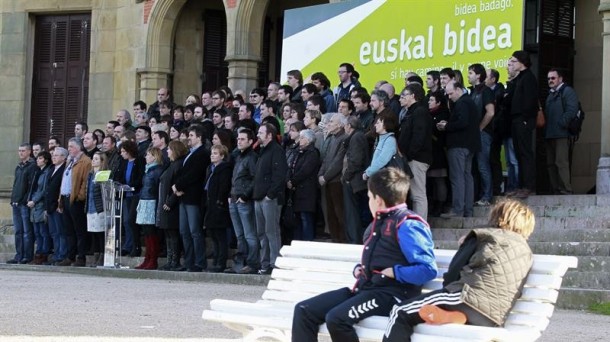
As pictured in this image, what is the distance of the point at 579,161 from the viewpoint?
19.0m

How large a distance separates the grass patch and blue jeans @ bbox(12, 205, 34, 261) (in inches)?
439

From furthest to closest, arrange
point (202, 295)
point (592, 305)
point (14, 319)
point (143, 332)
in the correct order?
1. point (202, 295)
2. point (592, 305)
3. point (14, 319)
4. point (143, 332)

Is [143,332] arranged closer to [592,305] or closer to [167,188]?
[592,305]

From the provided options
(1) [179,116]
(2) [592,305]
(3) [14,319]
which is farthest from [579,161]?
(3) [14,319]

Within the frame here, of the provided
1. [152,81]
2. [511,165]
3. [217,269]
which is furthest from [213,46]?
[511,165]

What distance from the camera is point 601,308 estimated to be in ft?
37.7

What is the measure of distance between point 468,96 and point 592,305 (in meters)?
4.00

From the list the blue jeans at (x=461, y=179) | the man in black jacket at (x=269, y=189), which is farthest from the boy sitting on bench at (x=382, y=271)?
the man in black jacket at (x=269, y=189)

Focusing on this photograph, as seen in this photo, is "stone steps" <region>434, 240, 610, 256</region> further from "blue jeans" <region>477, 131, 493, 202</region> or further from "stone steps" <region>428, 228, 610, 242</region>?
"blue jeans" <region>477, 131, 493, 202</region>

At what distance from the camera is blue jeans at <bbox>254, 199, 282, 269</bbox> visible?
50.2 ft

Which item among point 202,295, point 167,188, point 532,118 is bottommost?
point 202,295

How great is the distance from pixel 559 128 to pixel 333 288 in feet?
26.4

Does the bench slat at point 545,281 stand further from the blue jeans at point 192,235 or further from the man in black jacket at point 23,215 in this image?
the man in black jacket at point 23,215

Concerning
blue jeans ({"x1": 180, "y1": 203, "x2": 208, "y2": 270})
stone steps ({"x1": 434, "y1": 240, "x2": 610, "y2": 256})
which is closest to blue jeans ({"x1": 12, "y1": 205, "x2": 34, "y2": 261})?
blue jeans ({"x1": 180, "y1": 203, "x2": 208, "y2": 270})
